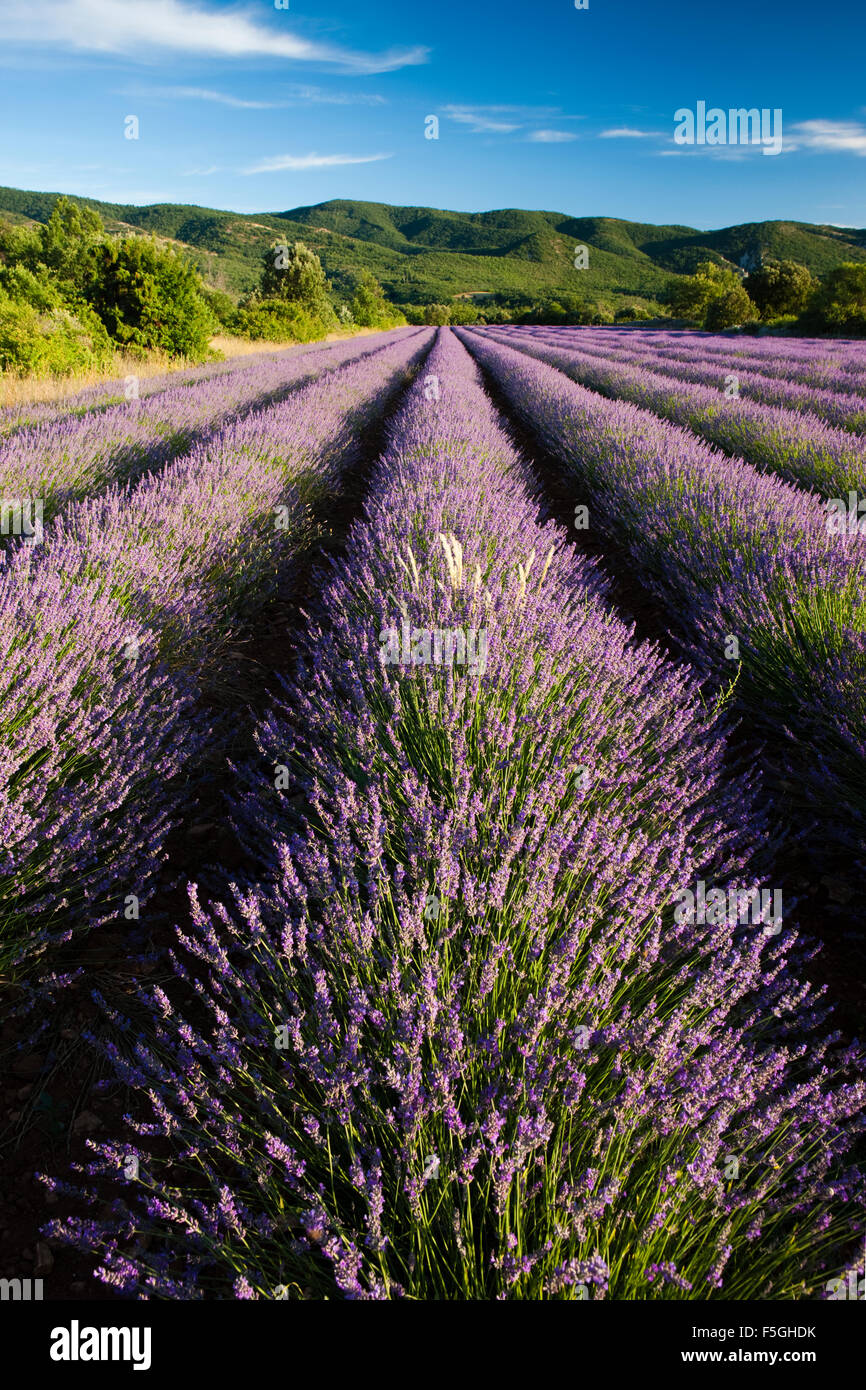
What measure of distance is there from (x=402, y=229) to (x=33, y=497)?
162 meters

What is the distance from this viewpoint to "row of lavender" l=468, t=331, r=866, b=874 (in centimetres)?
240

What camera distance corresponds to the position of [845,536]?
3420mm

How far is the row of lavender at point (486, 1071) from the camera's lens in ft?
3.10

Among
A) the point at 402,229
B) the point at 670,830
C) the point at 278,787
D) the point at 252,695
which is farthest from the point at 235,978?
the point at 402,229

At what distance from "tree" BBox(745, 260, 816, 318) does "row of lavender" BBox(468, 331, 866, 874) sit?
36524 mm

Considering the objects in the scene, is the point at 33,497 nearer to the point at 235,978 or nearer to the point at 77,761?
the point at 77,761

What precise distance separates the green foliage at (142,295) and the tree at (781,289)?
31888 mm

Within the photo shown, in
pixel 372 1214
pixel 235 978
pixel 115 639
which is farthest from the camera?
pixel 115 639

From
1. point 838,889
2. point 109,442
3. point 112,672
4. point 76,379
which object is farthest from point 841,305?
point 112,672

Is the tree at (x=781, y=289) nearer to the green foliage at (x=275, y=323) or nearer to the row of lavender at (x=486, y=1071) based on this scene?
the green foliage at (x=275, y=323)

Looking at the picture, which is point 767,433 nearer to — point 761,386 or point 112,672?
point 761,386

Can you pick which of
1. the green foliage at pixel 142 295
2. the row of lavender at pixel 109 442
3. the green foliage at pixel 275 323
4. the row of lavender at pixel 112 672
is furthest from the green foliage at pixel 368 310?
the row of lavender at pixel 112 672

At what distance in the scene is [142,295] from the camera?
1262 cm
